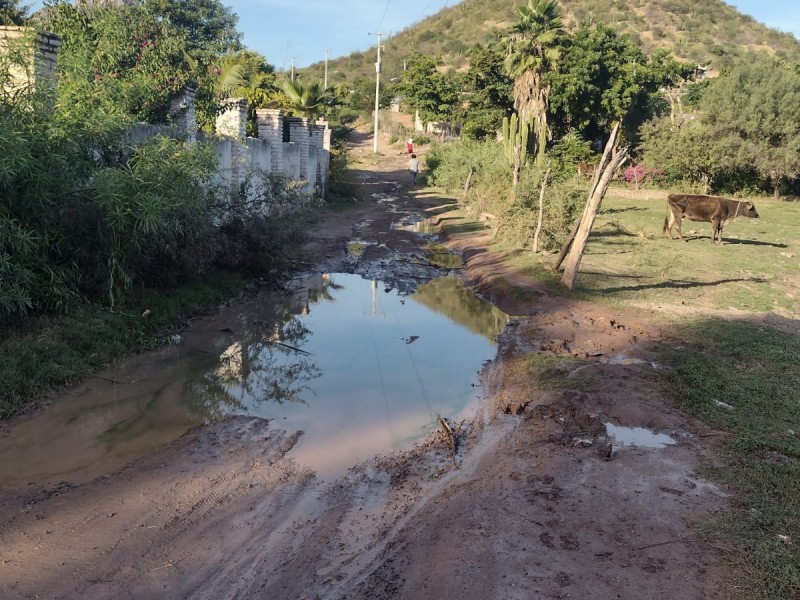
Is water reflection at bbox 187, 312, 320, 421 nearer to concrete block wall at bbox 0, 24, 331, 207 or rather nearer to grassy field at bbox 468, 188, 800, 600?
concrete block wall at bbox 0, 24, 331, 207

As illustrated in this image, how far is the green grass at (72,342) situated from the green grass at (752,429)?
5.67 m

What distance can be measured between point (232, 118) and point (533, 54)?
734 inches

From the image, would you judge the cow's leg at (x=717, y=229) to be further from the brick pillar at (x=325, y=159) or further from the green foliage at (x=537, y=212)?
the brick pillar at (x=325, y=159)

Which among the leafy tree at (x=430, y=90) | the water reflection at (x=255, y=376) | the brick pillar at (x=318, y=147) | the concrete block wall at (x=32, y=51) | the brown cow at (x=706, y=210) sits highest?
the leafy tree at (x=430, y=90)

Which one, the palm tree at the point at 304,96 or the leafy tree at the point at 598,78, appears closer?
the palm tree at the point at 304,96

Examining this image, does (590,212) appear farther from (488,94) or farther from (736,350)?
(488,94)

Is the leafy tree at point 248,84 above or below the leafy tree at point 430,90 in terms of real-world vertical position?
below

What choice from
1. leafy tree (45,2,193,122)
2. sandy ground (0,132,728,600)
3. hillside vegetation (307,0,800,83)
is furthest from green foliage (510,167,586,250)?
hillside vegetation (307,0,800,83)

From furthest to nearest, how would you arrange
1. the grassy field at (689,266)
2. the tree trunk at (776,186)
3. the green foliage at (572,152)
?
1. the green foliage at (572,152)
2. the tree trunk at (776,186)
3. the grassy field at (689,266)

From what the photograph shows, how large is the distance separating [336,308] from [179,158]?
3887mm

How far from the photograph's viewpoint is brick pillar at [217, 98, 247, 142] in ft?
46.1

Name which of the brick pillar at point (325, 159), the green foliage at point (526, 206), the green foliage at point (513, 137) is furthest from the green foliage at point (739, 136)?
the brick pillar at point (325, 159)

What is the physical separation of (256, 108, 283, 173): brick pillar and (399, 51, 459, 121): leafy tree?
2662 centimetres

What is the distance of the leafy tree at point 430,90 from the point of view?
138ft
